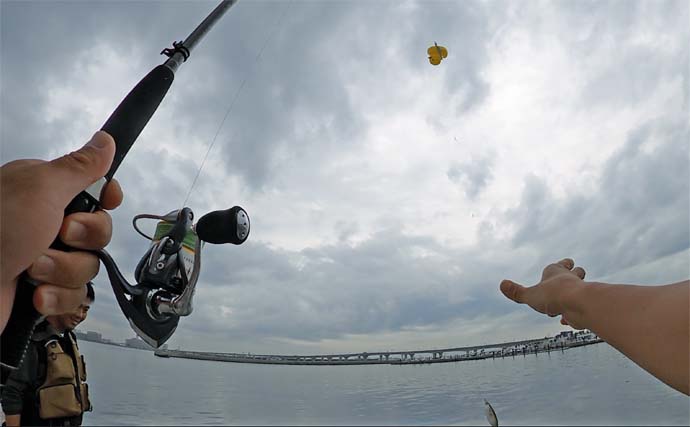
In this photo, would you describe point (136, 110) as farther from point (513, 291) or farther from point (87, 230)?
point (513, 291)

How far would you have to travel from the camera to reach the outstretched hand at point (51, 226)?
105 cm

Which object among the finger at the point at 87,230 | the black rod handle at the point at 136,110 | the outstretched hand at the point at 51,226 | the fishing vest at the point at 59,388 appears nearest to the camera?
the outstretched hand at the point at 51,226

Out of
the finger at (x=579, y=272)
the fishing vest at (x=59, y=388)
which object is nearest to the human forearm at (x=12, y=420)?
the fishing vest at (x=59, y=388)

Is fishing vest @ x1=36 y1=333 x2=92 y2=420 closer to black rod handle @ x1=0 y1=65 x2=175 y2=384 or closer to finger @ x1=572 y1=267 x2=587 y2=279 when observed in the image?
black rod handle @ x1=0 y1=65 x2=175 y2=384

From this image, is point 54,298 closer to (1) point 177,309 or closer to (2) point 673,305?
(1) point 177,309

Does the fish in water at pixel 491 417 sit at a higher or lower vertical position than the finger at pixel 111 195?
lower

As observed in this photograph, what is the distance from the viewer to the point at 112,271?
1323 millimetres

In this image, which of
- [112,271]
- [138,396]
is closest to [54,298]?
[112,271]

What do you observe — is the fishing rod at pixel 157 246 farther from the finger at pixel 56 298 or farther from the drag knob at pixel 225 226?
the finger at pixel 56 298

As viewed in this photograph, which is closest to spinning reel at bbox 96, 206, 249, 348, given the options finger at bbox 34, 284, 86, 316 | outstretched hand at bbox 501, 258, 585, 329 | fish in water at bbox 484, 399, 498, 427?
finger at bbox 34, 284, 86, 316

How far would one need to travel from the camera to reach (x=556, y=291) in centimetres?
160

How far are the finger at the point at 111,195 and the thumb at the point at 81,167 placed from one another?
0.11 m

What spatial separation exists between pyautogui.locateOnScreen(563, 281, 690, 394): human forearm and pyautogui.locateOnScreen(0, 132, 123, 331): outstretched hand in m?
1.45

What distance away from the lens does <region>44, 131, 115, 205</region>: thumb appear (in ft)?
3.68
